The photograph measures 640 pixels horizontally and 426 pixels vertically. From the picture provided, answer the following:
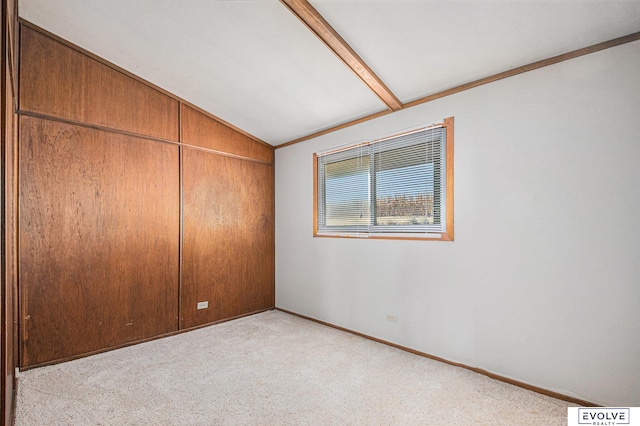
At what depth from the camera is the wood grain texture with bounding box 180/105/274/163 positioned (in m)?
3.85

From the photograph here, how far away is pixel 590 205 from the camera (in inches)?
85.8

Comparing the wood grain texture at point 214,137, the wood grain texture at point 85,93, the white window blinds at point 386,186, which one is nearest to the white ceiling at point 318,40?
the wood grain texture at point 85,93

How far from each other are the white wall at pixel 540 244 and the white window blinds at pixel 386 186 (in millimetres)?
181

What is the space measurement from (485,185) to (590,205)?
689 millimetres

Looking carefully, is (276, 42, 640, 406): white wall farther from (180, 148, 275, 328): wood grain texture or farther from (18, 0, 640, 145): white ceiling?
(180, 148, 275, 328): wood grain texture

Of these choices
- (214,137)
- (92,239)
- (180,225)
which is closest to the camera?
(92,239)

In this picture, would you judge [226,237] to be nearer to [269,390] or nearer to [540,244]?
[269,390]

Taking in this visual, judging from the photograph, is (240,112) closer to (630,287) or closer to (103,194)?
(103,194)

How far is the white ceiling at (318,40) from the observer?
6.64 feet

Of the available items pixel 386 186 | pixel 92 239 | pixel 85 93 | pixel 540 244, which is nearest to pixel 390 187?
pixel 386 186

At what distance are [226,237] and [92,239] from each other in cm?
145

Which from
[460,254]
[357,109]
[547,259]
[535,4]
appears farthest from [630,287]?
[357,109]

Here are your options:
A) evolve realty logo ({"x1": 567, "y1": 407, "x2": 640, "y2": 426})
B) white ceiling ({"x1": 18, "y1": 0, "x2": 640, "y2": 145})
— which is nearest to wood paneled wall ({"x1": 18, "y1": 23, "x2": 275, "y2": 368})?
white ceiling ({"x1": 18, "y1": 0, "x2": 640, "y2": 145})

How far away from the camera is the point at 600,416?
208cm
